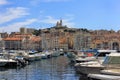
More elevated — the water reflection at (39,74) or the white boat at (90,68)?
the white boat at (90,68)

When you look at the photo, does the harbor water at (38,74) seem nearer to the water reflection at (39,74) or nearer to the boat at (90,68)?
the water reflection at (39,74)

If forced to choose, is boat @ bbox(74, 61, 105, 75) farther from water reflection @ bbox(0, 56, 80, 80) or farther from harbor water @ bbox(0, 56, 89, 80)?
water reflection @ bbox(0, 56, 80, 80)

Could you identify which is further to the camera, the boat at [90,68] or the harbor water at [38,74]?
the harbor water at [38,74]

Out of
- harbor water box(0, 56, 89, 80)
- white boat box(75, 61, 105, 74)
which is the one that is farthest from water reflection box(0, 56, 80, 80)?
white boat box(75, 61, 105, 74)

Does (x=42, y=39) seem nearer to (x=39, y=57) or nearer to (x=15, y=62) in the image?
(x=39, y=57)

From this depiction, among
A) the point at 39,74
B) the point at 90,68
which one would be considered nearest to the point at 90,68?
the point at 90,68

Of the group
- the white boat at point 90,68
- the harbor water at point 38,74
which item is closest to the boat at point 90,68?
the white boat at point 90,68

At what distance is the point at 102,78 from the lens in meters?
24.0

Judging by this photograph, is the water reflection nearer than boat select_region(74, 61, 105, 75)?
No

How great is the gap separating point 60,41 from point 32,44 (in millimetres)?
17380

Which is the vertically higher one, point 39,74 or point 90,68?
point 90,68

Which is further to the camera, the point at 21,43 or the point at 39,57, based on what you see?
the point at 21,43

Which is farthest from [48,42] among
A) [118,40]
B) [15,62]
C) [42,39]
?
[15,62]

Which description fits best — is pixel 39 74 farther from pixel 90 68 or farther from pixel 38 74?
pixel 90 68
